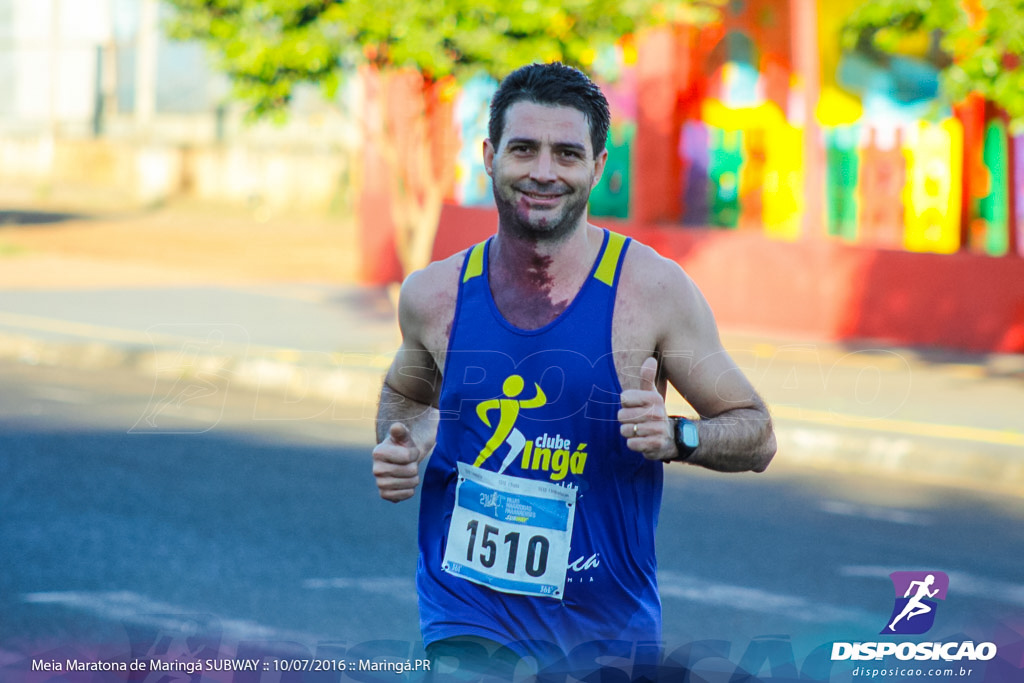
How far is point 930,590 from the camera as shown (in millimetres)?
5844

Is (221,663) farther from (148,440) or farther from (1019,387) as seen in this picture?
(1019,387)

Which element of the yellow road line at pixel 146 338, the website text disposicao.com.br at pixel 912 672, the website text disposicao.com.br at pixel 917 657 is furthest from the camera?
the yellow road line at pixel 146 338

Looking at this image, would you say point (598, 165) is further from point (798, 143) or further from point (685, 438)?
point (798, 143)

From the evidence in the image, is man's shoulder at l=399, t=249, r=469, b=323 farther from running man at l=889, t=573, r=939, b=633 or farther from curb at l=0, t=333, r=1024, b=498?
curb at l=0, t=333, r=1024, b=498

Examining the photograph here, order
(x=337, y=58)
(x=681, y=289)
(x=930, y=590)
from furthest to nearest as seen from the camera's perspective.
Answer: (x=337, y=58), (x=930, y=590), (x=681, y=289)

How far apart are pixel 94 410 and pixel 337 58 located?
3971mm

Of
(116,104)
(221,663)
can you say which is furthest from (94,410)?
(116,104)

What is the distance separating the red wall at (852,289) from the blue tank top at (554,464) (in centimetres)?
1109

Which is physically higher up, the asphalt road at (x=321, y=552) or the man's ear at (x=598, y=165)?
the man's ear at (x=598, y=165)

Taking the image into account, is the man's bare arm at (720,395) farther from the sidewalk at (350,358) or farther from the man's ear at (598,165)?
the sidewalk at (350,358)

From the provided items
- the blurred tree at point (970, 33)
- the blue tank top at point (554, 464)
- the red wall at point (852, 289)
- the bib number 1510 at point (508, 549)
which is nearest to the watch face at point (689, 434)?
the blue tank top at point (554, 464)

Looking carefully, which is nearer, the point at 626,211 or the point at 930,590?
the point at 930,590

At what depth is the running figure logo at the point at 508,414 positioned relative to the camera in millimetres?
2893

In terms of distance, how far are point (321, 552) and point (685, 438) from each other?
4035 millimetres
